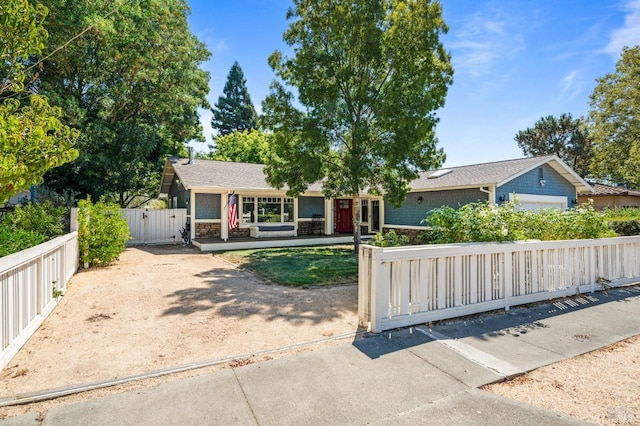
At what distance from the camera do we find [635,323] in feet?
15.1

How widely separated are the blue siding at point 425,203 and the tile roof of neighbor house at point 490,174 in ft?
1.35

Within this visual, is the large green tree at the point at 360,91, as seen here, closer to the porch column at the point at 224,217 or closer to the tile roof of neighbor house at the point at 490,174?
the tile roof of neighbor house at the point at 490,174

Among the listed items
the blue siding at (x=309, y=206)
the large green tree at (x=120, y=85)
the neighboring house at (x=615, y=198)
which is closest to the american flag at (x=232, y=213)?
the blue siding at (x=309, y=206)

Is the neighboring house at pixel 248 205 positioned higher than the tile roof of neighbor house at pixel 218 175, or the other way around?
the tile roof of neighbor house at pixel 218 175

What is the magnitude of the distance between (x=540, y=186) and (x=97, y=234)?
1673cm

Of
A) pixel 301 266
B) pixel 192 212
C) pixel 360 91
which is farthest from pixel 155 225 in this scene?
pixel 360 91

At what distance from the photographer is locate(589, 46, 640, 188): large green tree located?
25.2 m

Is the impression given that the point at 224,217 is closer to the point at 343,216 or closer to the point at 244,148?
the point at 343,216

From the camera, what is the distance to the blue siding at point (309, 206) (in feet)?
54.7

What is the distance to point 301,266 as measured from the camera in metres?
9.05

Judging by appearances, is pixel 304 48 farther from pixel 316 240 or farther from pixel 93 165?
pixel 93 165

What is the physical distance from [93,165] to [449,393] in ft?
64.0

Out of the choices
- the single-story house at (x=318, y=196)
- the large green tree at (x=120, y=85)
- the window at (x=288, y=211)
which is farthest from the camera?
the window at (x=288, y=211)

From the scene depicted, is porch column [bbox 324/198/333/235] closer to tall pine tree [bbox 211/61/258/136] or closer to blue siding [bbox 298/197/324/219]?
blue siding [bbox 298/197/324/219]
